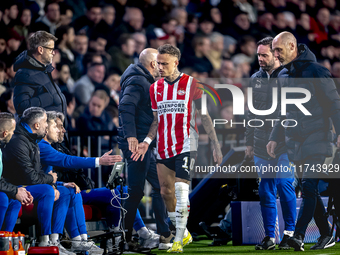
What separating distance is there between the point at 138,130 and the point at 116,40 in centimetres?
344

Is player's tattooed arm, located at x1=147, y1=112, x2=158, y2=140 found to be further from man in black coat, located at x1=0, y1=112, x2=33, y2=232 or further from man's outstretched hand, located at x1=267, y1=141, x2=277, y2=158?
man in black coat, located at x1=0, y1=112, x2=33, y2=232

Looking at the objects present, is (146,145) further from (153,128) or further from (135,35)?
(135,35)

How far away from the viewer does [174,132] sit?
4.47 m

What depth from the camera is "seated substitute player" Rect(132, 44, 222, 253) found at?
14.4 ft

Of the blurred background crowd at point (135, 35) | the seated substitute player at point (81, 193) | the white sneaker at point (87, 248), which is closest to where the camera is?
the white sneaker at point (87, 248)

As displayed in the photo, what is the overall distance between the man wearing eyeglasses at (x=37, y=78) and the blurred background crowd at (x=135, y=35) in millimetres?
1767

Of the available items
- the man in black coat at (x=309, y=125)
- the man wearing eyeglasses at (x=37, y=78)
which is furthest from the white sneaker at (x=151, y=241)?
the man wearing eyeglasses at (x=37, y=78)

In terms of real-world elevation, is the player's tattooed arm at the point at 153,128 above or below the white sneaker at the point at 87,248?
above

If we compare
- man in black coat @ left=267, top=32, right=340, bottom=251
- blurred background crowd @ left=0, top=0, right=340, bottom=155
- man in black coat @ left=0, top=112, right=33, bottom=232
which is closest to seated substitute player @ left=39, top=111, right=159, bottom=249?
man in black coat @ left=0, top=112, right=33, bottom=232

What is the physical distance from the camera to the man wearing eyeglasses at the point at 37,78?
485cm

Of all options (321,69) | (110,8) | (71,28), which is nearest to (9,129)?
(321,69)

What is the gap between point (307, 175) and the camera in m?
4.32

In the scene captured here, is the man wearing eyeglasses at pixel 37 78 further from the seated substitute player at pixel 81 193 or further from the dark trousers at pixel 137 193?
the dark trousers at pixel 137 193

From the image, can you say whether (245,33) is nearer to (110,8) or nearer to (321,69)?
(110,8)
